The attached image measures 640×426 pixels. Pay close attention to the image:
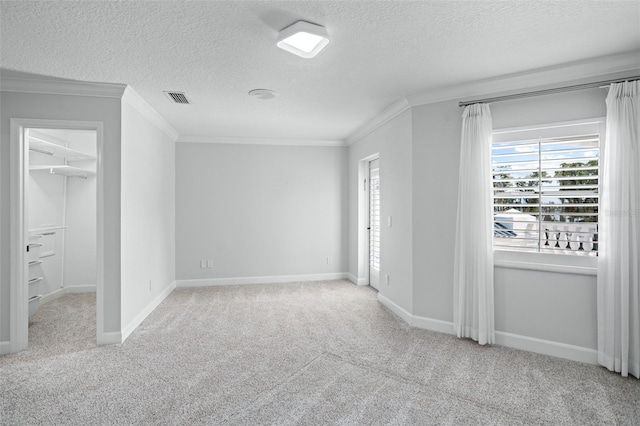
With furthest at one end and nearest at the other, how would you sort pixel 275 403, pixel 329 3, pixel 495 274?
pixel 495 274, pixel 275 403, pixel 329 3

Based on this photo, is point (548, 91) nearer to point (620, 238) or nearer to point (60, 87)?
point (620, 238)

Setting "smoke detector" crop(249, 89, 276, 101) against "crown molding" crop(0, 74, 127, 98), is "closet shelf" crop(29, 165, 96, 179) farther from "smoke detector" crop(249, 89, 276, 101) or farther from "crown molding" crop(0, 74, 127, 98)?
"smoke detector" crop(249, 89, 276, 101)

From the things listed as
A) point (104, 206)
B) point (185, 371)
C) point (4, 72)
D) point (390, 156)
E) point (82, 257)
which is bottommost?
point (185, 371)

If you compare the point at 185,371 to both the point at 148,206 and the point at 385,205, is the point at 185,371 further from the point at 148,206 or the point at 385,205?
the point at 385,205

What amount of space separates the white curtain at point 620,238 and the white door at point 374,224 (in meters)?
2.91

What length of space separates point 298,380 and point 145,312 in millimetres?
2473

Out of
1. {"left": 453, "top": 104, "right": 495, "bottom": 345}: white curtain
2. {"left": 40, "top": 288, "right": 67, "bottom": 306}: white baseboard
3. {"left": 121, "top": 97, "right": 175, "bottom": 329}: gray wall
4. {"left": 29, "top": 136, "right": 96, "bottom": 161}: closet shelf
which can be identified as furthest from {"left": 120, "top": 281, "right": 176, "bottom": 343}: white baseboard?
{"left": 453, "top": 104, "right": 495, "bottom": 345}: white curtain

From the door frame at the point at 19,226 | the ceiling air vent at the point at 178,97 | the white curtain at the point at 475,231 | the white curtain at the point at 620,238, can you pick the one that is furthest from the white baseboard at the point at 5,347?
the white curtain at the point at 620,238

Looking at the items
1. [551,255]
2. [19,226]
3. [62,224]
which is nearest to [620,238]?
[551,255]

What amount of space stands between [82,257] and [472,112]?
19.2 ft

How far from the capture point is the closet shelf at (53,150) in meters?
4.07

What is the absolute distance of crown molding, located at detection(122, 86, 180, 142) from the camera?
3569 mm

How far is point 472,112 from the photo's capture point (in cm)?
342

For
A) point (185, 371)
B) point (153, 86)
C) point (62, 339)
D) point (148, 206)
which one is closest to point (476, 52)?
point (153, 86)
